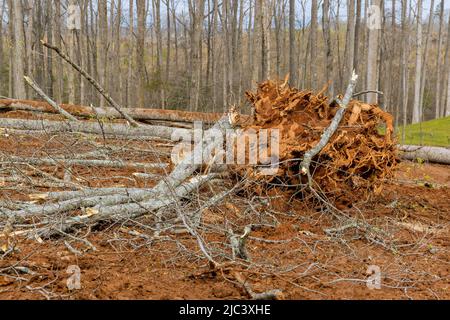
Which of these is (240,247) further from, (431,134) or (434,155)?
(431,134)

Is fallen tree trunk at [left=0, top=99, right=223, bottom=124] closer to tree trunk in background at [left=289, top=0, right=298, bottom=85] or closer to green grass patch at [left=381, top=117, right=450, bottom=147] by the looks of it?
green grass patch at [left=381, top=117, right=450, bottom=147]

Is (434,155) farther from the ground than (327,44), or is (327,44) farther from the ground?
(327,44)

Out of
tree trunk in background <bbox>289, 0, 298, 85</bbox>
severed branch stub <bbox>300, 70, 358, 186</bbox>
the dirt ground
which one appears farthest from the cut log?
tree trunk in background <bbox>289, 0, 298, 85</bbox>

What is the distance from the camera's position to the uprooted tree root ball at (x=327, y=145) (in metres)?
5.04

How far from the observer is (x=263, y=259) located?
11.4 ft

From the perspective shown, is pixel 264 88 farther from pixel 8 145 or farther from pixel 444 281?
pixel 8 145

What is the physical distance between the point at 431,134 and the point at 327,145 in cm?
1292

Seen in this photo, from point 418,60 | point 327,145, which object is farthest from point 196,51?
point 418,60

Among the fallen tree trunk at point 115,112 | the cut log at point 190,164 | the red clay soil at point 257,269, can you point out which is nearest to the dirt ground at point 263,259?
the red clay soil at point 257,269

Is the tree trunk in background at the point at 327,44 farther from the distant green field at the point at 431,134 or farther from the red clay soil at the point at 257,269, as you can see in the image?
the red clay soil at the point at 257,269

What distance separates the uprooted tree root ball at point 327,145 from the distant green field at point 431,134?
9.10m

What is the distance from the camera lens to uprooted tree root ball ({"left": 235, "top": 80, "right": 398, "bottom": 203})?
5.04 m

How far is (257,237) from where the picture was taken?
4.04 m
